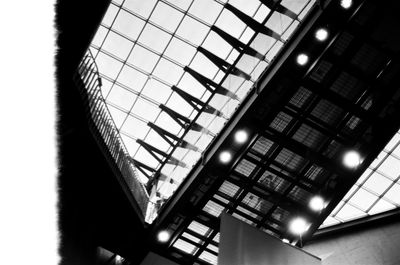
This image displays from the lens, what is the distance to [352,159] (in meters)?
22.7

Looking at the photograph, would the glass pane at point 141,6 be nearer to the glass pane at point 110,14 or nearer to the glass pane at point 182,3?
the glass pane at point 110,14

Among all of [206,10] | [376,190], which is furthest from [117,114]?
[376,190]

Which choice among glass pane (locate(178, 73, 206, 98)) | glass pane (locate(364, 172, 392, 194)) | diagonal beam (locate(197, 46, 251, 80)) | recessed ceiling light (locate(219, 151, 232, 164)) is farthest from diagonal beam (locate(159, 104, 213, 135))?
glass pane (locate(364, 172, 392, 194))

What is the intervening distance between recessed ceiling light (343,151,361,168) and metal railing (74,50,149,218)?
10689 millimetres

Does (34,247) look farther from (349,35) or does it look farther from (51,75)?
(349,35)

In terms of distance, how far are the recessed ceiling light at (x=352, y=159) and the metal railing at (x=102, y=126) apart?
10.7 m

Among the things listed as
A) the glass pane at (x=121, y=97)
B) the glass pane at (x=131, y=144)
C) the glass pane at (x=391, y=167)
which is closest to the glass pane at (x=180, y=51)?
the glass pane at (x=121, y=97)

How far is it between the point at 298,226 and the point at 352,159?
5.10m

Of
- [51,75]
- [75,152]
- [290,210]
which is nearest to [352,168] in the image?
[290,210]

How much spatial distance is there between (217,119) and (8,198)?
10759 mm

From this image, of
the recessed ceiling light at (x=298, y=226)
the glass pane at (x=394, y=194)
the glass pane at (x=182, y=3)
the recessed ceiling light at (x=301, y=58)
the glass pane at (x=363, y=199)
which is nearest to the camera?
the recessed ceiling light at (x=301, y=58)

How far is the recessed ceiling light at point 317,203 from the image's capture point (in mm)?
24156

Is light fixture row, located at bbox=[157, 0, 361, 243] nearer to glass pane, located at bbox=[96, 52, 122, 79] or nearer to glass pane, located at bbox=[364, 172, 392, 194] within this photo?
glass pane, located at bbox=[364, 172, 392, 194]

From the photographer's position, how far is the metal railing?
18234 millimetres
